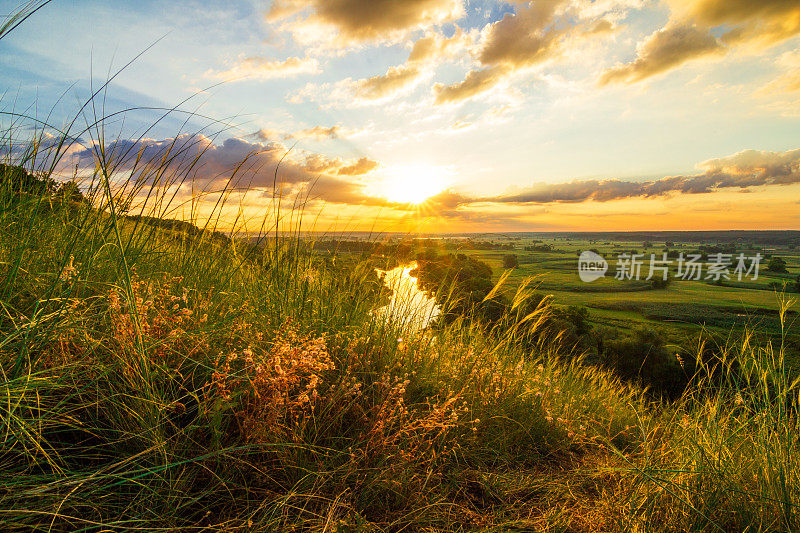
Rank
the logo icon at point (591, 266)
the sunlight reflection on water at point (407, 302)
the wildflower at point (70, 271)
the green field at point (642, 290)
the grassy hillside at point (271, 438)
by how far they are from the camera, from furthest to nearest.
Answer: the logo icon at point (591, 266)
the green field at point (642, 290)
the sunlight reflection on water at point (407, 302)
the wildflower at point (70, 271)
the grassy hillside at point (271, 438)

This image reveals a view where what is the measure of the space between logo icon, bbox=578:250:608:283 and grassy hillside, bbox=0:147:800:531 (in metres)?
57.3

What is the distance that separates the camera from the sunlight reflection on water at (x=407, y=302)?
3600mm

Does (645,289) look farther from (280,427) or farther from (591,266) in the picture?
(280,427)

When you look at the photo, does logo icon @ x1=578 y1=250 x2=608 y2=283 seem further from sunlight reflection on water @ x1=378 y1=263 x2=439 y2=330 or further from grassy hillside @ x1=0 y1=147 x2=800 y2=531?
grassy hillside @ x1=0 y1=147 x2=800 y2=531

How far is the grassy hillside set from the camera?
5.39 ft

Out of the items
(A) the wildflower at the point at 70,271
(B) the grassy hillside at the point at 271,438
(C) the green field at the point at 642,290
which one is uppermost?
(A) the wildflower at the point at 70,271

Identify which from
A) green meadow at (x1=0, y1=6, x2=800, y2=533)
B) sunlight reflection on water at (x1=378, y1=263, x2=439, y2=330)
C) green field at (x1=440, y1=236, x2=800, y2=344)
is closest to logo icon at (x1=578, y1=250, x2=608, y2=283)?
green field at (x1=440, y1=236, x2=800, y2=344)

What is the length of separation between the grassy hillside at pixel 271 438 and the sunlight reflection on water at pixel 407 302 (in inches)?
19.1

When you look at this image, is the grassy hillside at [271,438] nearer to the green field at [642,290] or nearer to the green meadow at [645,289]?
the green field at [642,290]

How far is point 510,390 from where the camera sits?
3.29m

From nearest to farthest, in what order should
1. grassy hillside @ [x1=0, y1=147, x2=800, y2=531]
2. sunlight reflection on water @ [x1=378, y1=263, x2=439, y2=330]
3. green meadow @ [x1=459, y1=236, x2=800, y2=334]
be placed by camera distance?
grassy hillside @ [x1=0, y1=147, x2=800, y2=531], sunlight reflection on water @ [x1=378, y1=263, x2=439, y2=330], green meadow @ [x1=459, y1=236, x2=800, y2=334]

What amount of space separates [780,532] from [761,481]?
25cm

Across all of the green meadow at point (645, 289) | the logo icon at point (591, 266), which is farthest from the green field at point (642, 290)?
the logo icon at point (591, 266)

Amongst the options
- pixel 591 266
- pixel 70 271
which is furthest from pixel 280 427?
pixel 591 266
